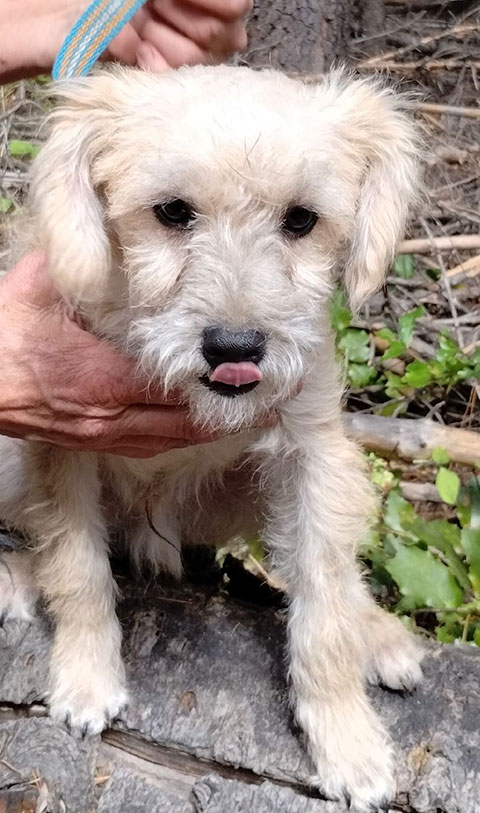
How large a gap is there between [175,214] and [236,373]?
1.11 feet

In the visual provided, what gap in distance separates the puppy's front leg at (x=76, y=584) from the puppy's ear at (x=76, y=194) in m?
0.53

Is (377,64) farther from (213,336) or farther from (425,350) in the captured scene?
(213,336)

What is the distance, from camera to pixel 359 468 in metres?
1.91

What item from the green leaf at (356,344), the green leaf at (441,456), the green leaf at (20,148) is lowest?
the green leaf at (441,456)

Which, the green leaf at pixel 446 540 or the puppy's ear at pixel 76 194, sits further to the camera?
the green leaf at pixel 446 540

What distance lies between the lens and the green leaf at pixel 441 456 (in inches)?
116

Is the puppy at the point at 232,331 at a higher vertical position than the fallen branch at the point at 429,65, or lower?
lower

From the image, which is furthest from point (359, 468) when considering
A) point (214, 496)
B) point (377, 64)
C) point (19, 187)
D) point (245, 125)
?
point (377, 64)

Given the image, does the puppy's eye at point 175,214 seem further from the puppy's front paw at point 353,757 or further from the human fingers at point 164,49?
the puppy's front paw at point 353,757

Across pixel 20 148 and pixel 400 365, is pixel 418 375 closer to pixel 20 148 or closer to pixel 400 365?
pixel 400 365

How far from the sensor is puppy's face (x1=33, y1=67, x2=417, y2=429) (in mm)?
1404

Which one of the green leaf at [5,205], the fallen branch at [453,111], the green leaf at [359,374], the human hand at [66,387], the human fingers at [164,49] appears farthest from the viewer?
the fallen branch at [453,111]

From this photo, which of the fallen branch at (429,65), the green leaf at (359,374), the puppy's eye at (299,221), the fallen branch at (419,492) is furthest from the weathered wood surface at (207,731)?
the fallen branch at (429,65)

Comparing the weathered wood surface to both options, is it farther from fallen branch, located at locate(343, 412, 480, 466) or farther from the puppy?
fallen branch, located at locate(343, 412, 480, 466)
